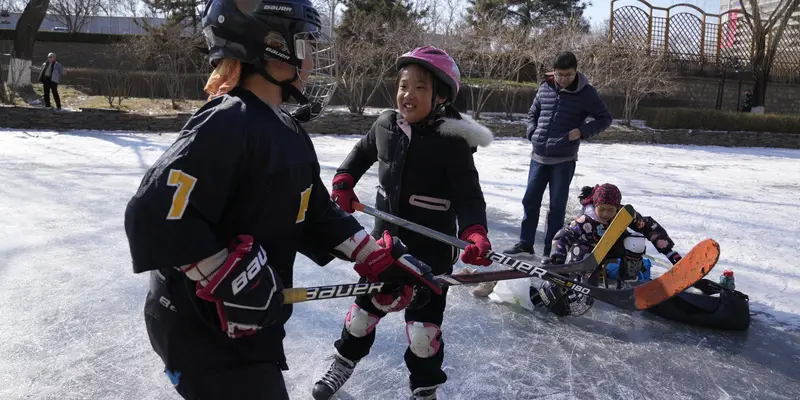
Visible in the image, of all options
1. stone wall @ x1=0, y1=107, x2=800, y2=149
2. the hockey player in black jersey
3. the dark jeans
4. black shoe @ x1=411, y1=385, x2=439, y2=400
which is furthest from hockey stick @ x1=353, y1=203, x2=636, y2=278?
stone wall @ x1=0, y1=107, x2=800, y2=149

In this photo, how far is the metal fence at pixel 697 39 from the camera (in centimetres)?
1956

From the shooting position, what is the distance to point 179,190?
1.34 m

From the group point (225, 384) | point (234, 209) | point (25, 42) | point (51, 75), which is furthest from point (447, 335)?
point (25, 42)

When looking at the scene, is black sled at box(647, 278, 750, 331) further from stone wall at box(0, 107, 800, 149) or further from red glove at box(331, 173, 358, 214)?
stone wall at box(0, 107, 800, 149)

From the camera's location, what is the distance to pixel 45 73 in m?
14.0

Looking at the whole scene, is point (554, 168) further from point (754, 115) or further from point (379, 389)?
point (754, 115)

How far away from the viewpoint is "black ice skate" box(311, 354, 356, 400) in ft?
8.56

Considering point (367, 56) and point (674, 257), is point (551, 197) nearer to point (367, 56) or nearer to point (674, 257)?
point (674, 257)

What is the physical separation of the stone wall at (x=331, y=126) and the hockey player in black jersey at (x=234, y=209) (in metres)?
7.76

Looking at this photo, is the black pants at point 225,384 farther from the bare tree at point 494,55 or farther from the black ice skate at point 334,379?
the bare tree at point 494,55

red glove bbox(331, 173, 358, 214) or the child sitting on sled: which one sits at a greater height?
red glove bbox(331, 173, 358, 214)

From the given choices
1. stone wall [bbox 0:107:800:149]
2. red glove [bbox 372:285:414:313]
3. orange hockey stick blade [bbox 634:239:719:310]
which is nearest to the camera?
red glove [bbox 372:285:414:313]

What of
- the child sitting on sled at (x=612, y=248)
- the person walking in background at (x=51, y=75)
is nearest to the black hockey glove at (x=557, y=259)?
the child sitting on sled at (x=612, y=248)

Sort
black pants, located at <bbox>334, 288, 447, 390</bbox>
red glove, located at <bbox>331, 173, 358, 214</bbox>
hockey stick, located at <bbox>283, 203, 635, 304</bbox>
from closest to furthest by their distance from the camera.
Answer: hockey stick, located at <bbox>283, 203, 635, 304</bbox>, black pants, located at <bbox>334, 288, 447, 390</bbox>, red glove, located at <bbox>331, 173, 358, 214</bbox>
